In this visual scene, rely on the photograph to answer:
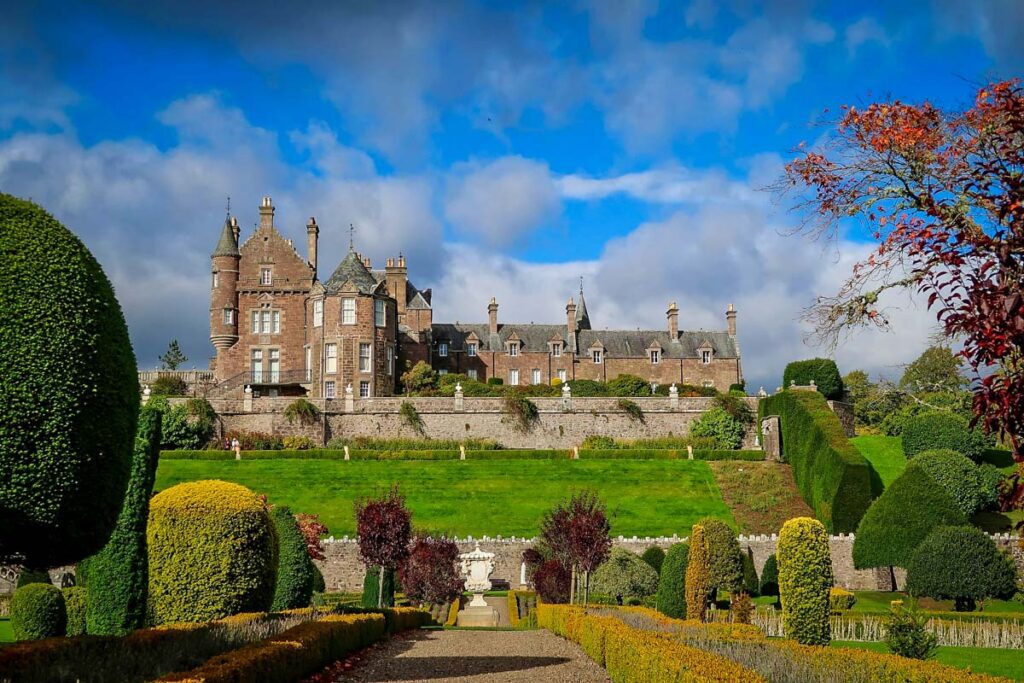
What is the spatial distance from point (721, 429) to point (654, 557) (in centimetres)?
2213

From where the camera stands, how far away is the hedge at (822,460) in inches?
1566

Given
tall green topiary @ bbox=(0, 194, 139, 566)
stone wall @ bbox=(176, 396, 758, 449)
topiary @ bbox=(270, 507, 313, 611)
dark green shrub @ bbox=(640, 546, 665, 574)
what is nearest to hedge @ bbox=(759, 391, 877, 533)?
stone wall @ bbox=(176, 396, 758, 449)

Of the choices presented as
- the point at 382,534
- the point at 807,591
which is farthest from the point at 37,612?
the point at 807,591

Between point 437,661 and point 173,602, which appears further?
Answer: point 173,602

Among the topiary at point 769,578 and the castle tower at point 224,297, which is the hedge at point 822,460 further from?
the castle tower at point 224,297

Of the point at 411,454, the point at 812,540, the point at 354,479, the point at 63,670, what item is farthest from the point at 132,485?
the point at 411,454

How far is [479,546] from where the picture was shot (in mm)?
35875

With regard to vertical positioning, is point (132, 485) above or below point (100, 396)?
Result: below

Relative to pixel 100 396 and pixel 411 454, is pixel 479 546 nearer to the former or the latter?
pixel 411 454

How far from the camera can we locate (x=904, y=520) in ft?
111

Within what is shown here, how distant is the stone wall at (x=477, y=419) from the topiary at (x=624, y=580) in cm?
2393

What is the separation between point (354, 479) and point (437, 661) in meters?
31.1

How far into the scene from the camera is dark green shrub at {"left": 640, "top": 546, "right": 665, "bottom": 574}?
33.1 meters

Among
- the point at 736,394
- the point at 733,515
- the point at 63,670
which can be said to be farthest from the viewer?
the point at 736,394
